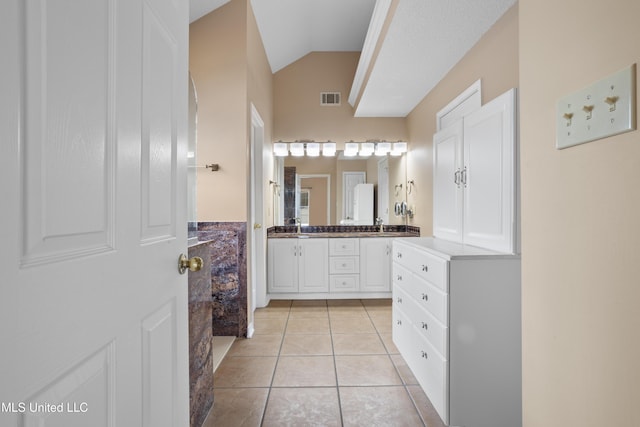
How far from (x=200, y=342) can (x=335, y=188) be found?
303cm

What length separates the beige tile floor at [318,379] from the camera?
183cm

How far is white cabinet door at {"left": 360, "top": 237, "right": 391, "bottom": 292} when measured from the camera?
399cm

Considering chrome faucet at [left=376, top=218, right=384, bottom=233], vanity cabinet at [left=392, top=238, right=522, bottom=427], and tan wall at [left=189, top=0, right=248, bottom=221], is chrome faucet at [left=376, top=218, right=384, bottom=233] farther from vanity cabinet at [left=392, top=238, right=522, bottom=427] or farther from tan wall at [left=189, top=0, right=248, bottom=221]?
vanity cabinet at [left=392, top=238, right=522, bottom=427]

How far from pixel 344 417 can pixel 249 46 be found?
114 inches

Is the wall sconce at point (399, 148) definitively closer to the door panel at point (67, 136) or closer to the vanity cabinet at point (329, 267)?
the vanity cabinet at point (329, 267)

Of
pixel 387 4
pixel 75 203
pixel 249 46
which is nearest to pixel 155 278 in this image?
pixel 75 203

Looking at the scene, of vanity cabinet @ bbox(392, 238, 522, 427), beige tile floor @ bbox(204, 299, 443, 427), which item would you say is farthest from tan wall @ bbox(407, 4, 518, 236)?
beige tile floor @ bbox(204, 299, 443, 427)

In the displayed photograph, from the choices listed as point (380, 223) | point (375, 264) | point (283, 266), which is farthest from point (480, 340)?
point (380, 223)

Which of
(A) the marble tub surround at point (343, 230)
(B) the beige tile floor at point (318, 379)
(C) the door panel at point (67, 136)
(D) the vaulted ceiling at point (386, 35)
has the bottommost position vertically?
(B) the beige tile floor at point (318, 379)

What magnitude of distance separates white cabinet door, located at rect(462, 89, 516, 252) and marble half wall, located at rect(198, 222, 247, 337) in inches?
69.7

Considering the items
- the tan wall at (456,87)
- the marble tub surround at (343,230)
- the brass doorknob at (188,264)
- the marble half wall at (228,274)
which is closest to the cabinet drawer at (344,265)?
the marble tub surround at (343,230)

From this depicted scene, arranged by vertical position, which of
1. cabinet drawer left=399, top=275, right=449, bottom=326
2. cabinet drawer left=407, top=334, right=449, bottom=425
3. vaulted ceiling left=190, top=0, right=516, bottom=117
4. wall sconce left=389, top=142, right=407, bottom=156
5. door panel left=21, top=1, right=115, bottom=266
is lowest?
cabinet drawer left=407, top=334, right=449, bottom=425

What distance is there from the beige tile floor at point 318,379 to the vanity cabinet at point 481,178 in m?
→ 1.02

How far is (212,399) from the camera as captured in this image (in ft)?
6.33
